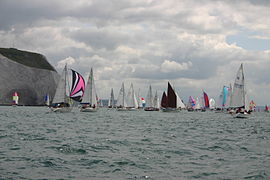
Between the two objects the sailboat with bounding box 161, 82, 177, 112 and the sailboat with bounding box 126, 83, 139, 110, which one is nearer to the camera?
the sailboat with bounding box 161, 82, 177, 112

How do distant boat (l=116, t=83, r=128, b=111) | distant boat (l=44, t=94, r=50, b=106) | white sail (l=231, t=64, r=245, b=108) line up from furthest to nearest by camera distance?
distant boat (l=44, t=94, r=50, b=106) → distant boat (l=116, t=83, r=128, b=111) → white sail (l=231, t=64, r=245, b=108)

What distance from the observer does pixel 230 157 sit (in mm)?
17953

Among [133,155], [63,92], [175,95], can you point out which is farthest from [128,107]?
[133,155]

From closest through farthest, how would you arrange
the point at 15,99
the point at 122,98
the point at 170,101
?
the point at 170,101, the point at 122,98, the point at 15,99

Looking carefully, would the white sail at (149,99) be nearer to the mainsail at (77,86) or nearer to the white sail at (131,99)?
the white sail at (131,99)

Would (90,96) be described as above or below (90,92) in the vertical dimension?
below

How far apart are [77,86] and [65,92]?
4.13 meters

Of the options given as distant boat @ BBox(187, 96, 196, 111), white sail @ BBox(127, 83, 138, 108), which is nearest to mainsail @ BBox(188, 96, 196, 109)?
distant boat @ BBox(187, 96, 196, 111)

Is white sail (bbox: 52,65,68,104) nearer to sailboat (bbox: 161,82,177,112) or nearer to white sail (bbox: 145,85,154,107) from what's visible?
sailboat (bbox: 161,82,177,112)

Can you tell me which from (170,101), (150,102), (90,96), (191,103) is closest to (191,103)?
(191,103)

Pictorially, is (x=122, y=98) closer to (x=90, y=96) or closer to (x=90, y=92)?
(x=90, y=96)

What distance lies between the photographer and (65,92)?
7431 centimetres

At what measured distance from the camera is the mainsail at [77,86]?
7706 centimetres

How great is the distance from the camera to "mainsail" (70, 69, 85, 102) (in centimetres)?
7706
